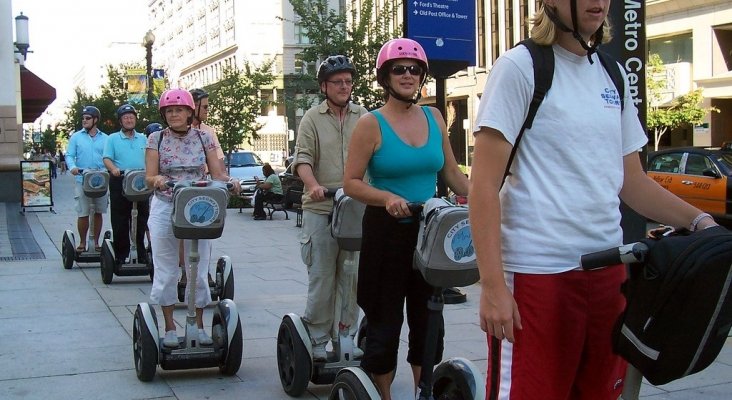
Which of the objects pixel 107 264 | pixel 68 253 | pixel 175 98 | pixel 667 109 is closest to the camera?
pixel 175 98

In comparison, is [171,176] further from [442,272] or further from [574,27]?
[574,27]

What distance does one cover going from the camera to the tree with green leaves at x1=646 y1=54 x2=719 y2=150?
32438mm

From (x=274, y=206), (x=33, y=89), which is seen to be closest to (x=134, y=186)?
(x=274, y=206)

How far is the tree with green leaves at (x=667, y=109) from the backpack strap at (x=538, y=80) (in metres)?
31.0

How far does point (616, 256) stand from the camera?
2404 mm

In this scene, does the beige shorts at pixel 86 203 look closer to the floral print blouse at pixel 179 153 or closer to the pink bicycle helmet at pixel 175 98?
the floral print blouse at pixel 179 153

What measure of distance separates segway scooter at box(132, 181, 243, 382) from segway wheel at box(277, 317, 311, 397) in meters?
0.40

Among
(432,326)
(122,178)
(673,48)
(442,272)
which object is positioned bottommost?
(432,326)

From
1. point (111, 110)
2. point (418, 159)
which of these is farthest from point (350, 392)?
point (111, 110)

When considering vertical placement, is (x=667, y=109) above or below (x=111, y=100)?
below

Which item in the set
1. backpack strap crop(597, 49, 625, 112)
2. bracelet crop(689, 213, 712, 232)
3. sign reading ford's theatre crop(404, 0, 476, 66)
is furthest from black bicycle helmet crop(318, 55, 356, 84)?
sign reading ford's theatre crop(404, 0, 476, 66)

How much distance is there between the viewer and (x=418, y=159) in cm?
404

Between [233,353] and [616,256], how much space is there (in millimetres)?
3678

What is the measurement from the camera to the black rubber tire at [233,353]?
18.4 ft
